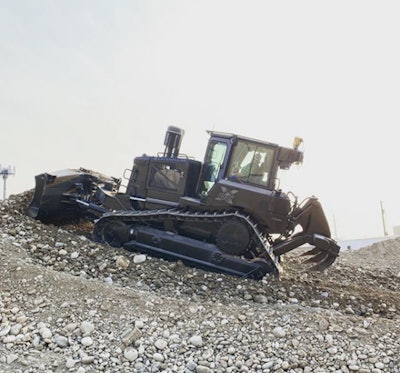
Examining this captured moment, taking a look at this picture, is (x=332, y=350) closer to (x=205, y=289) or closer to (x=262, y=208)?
(x=205, y=289)

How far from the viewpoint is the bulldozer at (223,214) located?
7898mm

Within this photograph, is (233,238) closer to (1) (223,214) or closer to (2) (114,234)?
(1) (223,214)

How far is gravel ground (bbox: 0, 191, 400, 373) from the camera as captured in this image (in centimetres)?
480

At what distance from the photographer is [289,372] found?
466 centimetres

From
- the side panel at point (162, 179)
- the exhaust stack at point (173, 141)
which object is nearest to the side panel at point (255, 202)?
the side panel at point (162, 179)

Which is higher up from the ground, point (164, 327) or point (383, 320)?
point (383, 320)

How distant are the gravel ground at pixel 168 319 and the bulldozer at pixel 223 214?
590 millimetres

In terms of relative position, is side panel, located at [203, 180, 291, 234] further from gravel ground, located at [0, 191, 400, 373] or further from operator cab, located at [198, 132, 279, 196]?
gravel ground, located at [0, 191, 400, 373]

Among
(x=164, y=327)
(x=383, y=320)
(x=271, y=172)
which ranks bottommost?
(x=164, y=327)

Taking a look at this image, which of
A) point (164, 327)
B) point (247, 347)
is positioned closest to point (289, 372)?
point (247, 347)

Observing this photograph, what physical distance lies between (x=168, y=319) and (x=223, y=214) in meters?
2.79

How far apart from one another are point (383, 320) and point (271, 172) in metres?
3.31

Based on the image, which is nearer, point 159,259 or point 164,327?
point 164,327

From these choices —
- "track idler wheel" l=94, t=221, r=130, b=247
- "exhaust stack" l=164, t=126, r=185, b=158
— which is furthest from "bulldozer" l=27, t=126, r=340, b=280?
"exhaust stack" l=164, t=126, r=185, b=158
